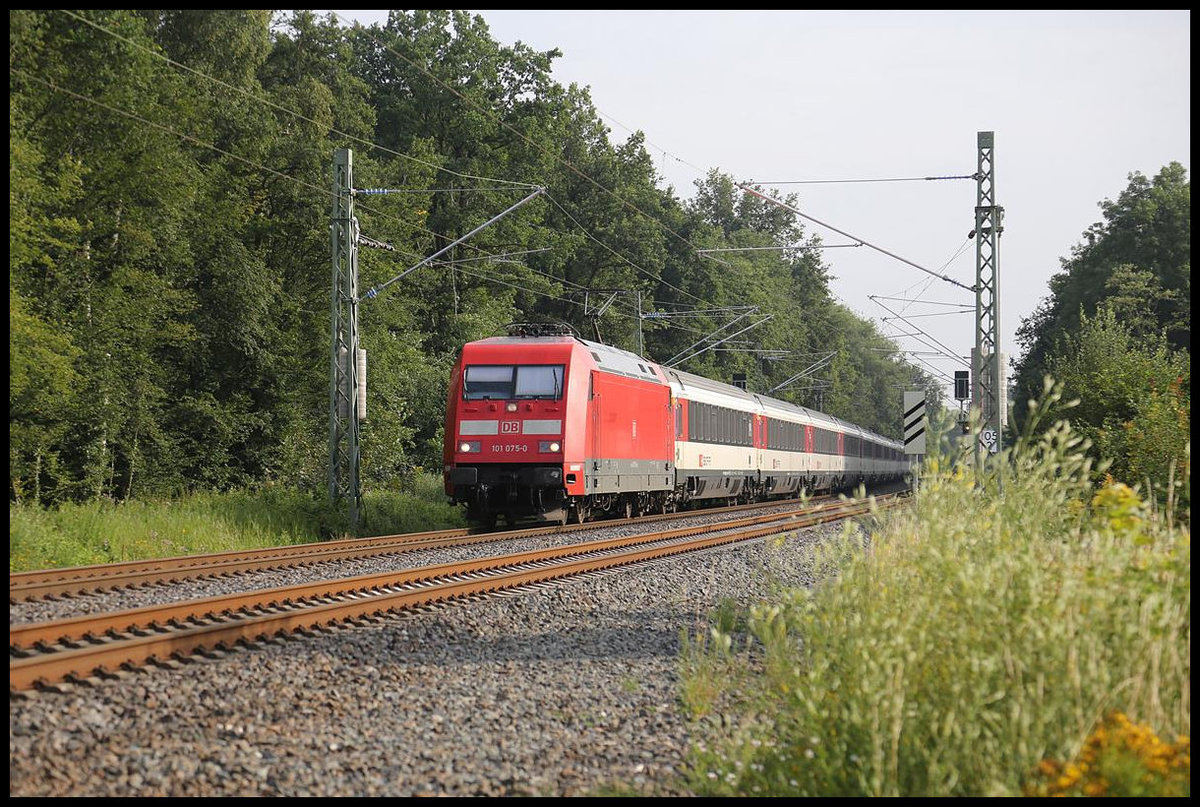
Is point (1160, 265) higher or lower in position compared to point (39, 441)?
higher

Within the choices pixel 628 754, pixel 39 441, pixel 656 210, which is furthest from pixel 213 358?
pixel 656 210

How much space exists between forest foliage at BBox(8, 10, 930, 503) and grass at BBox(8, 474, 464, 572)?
366cm

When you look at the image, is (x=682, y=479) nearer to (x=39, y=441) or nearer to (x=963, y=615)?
(x=39, y=441)

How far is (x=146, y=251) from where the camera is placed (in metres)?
26.5

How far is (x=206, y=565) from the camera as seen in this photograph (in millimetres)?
14312

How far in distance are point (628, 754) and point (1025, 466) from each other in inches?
112

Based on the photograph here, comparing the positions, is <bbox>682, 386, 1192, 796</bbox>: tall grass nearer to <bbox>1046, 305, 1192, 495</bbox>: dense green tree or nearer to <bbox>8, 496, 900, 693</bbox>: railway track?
<bbox>8, 496, 900, 693</bbox>: railway track

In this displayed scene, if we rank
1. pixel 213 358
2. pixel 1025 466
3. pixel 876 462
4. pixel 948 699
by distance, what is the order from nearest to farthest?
pixel 948 699 < pixel 1025 466 < pixel 213 358 < pixel 876 462

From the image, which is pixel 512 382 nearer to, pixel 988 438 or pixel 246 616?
pixel 988 438

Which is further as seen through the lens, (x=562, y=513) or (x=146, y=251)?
(x=146, y=251)

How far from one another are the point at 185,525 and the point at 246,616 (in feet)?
28.2

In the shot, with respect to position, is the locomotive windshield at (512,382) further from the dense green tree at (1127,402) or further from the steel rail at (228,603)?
the dense green tree at (1127,402)

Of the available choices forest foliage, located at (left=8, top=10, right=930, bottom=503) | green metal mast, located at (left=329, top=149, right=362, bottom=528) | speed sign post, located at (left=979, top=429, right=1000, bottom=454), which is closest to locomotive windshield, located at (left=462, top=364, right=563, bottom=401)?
green metal mast, located at (left=329, top=149, right=362, bottom=528)

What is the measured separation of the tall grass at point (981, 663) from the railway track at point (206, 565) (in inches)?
294
